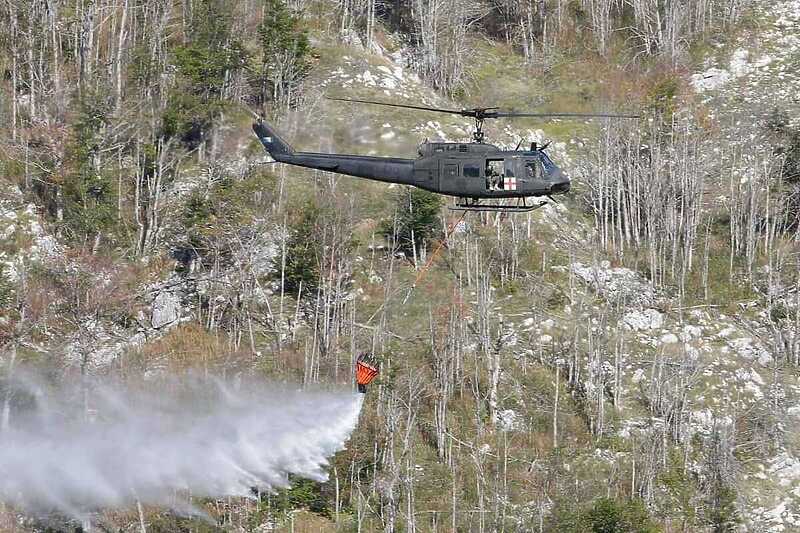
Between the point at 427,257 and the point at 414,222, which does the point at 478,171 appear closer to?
the point at 414,222

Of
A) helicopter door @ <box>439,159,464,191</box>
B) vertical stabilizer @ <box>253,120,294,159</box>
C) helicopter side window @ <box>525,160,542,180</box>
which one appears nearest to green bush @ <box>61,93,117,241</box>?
vertical stabilizer @ <box>253,120,294,159</box>

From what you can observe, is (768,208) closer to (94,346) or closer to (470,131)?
(470,131)

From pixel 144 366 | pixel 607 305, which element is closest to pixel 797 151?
pixel 607 305

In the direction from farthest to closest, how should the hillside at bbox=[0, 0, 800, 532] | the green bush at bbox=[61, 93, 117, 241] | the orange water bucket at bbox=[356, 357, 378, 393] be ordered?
the green bush at bbox=[61, 93, 117, 241] → the hillside at bbox=[0, 0, 800, 532] → the orange water bucket at bbox=[356, 357, 378, 393]

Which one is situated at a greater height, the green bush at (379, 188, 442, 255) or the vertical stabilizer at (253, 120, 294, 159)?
the vertical stabilizer at (253, 120, 294, 159)

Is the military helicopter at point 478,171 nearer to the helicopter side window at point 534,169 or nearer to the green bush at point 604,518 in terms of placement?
the helicopter side window at point 534,169

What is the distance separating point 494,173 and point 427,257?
23.6 m

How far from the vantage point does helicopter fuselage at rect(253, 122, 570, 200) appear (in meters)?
41.2

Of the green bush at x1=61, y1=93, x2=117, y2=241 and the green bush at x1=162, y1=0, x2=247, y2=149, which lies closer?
the green bush at x1=61, y1=93, x2=117, y2=241

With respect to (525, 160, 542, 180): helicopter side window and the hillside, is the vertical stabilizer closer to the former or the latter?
the hillside

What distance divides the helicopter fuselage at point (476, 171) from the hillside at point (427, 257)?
210 inches

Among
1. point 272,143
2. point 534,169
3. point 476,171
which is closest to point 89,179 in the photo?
point 272,143

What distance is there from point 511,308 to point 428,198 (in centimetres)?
622

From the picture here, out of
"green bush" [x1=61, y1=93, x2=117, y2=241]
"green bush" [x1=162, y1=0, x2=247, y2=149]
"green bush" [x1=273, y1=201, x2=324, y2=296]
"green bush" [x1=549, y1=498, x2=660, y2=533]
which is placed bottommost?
"green bush" [x1=549, y1=498, x2=660, y2=533]
